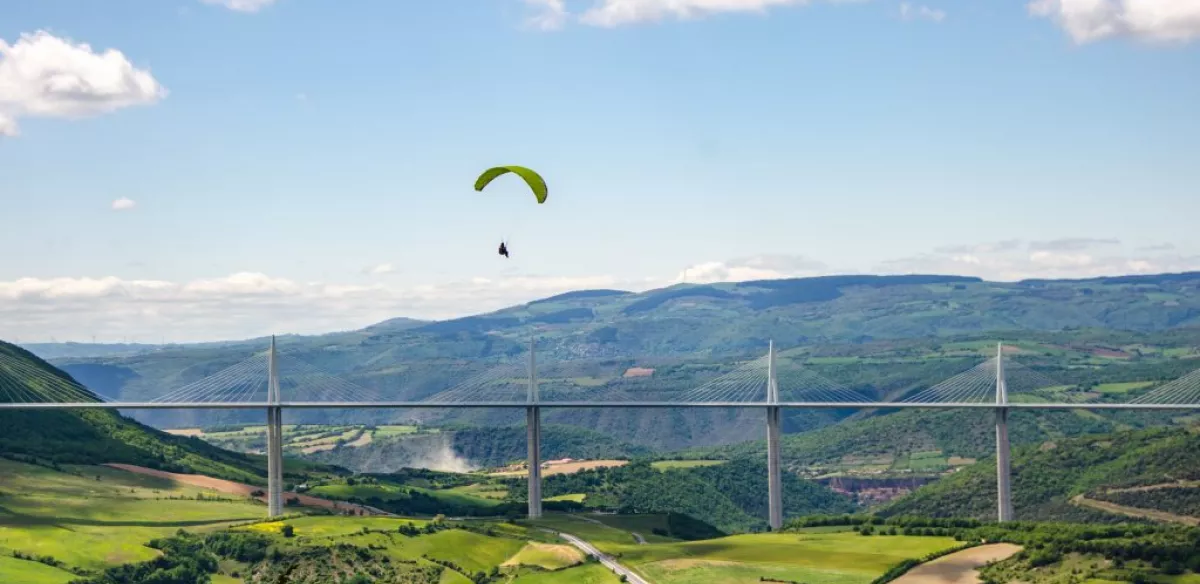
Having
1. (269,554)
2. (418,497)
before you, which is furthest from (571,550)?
(418,497)

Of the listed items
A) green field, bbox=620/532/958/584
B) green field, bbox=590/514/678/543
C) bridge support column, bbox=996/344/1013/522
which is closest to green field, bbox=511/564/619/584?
green field, bbox=620/532/958/584

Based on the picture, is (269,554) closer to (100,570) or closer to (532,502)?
(100,570)

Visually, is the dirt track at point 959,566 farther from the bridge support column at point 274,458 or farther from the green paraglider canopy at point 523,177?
the bridge support column at point 274,458

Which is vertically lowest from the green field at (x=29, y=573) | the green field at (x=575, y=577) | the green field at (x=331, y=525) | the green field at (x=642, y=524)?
the green field at (x=642, y=524)

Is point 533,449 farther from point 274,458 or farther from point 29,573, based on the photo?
point 29,573

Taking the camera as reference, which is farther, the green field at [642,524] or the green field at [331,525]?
the green field at [642,524]

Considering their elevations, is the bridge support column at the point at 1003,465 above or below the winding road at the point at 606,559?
above

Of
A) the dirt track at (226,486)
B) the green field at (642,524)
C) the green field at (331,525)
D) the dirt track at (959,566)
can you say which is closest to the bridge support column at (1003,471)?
the dirt track at (959,566)

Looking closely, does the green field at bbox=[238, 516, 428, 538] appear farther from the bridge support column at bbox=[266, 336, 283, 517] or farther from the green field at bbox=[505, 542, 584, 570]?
the green field at bbox=[505, 542, 584, 570]
